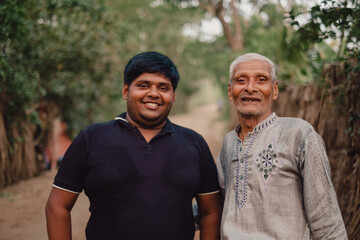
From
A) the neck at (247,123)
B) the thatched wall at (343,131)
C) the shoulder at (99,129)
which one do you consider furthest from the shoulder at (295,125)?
the thatched wall at (343,131)

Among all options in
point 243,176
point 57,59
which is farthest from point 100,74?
point 243,176

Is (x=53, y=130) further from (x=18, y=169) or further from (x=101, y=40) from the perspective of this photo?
(x=101, y=40)

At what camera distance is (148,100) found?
79.3 inches

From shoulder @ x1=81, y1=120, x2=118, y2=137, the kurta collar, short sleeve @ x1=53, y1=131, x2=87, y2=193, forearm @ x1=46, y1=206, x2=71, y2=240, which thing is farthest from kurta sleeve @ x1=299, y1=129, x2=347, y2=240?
forearm @ x1=46, y1=206, x2=71, y2=240

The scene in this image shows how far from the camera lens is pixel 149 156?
1.93m

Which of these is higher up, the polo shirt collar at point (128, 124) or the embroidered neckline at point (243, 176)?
the polo shirt collar at point (128, 124)

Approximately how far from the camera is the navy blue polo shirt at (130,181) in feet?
6.09

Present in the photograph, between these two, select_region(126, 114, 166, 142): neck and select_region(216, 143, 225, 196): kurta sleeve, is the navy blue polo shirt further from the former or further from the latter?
select_region(216, 143, 225, 196): kurta sleeve

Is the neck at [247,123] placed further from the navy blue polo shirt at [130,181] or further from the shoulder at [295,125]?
the navy blue polo shirt at [130,181]

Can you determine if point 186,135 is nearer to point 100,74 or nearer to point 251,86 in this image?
point 251,86

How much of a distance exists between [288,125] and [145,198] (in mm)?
1011

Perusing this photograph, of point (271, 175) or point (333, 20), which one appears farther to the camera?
point (333, 20)

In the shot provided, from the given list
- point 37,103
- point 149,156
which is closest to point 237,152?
point 149,156

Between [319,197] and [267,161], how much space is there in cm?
35
